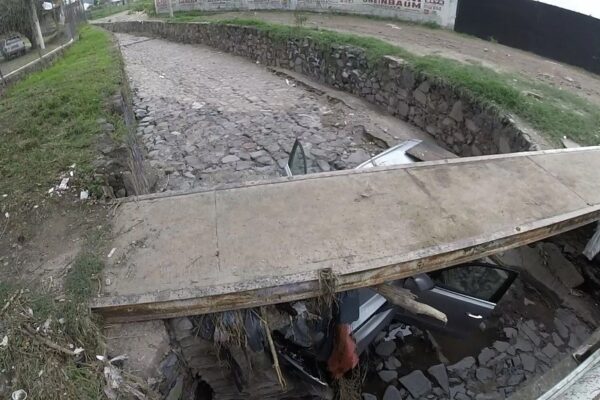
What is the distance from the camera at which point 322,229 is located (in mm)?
3666

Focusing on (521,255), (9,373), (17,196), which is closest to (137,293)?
(9,373)

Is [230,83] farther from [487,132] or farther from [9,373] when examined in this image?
[9,373]

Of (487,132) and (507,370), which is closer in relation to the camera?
(507,370)

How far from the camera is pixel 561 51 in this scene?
29.8 ft

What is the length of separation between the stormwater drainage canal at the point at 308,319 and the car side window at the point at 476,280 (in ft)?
0.12

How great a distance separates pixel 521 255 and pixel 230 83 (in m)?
8.34

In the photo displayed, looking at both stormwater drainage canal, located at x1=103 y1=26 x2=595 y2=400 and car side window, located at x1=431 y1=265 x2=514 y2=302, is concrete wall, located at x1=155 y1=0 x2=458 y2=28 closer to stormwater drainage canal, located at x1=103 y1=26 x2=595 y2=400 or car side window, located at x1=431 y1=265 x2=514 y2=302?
stormwater drainage canal, located at x1=103 y1=26 x2=595 y2=400

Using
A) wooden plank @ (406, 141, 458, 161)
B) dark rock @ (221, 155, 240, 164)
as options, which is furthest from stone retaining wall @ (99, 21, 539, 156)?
dark rock @ (221, 155, 240, 164)

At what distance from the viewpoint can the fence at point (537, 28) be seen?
853cm

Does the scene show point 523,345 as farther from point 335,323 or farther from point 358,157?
point 358,157

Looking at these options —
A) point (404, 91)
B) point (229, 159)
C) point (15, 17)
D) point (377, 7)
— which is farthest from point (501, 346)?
point (15, 17)

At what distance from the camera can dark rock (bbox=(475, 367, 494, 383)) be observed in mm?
4402

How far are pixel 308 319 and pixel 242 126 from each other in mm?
5174

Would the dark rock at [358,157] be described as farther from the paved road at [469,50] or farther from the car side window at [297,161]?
the paved road at [469,50]
